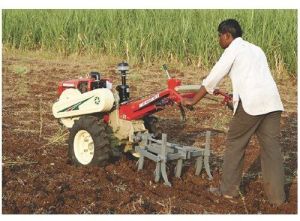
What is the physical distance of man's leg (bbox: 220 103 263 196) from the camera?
4.61 m

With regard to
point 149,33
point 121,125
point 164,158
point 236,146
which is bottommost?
point 164,158

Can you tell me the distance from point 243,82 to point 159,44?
27.5ft

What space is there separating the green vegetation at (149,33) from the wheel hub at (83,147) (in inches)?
265

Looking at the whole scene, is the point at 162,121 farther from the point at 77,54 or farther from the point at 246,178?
the point at 77,54

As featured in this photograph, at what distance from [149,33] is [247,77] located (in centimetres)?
840

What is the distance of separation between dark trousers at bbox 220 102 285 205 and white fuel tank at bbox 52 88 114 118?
1.31 meters

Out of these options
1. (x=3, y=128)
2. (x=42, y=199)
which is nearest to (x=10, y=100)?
(x=3, y=128)

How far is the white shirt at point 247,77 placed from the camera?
178 inches

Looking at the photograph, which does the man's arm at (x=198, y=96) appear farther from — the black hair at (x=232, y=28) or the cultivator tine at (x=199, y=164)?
the cultivator tine at (x=199, y=164)

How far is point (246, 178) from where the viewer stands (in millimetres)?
5402

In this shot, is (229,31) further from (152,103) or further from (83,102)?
(83,102)

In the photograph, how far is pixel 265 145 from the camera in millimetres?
4645

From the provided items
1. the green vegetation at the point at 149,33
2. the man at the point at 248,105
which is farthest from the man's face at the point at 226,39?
the green vegetation at the point at 149,33

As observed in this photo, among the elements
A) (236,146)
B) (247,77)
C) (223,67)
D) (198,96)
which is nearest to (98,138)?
(198,96)
